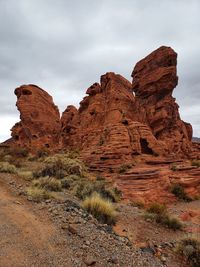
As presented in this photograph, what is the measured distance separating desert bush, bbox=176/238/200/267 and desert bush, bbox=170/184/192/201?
31.5ft

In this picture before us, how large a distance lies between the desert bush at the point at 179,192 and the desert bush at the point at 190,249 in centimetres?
959

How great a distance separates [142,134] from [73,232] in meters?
24.1

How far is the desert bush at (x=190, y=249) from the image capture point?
261 inches

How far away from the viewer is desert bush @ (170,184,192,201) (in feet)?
55.3

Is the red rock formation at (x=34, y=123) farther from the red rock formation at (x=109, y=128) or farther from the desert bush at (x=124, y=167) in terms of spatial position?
the desert bush at (x=124, y=167)

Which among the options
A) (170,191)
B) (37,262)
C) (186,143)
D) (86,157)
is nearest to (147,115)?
(186,143)

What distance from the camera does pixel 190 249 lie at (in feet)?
23.0

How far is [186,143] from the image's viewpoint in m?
33.9

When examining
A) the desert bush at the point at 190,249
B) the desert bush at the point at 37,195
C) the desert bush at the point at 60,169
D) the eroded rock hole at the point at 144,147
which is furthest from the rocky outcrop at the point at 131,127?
the desert bush at the point at 190,249

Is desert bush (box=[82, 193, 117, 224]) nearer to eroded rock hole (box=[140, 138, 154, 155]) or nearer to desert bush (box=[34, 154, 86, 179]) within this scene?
desert bush (box=[34, 154, 86, 179])

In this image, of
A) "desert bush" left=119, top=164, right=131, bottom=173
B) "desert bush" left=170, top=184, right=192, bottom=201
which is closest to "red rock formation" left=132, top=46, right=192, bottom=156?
"desert bush" left=119, top=164, right=131, bottom=173

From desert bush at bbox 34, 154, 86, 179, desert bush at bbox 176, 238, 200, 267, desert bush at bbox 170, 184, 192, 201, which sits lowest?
desert bush at bbox 176, 238, 200, 267

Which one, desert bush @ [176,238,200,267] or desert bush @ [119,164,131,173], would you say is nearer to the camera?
desert bush @ [176,238,200,267]

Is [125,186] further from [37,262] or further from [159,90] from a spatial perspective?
[159,90]
